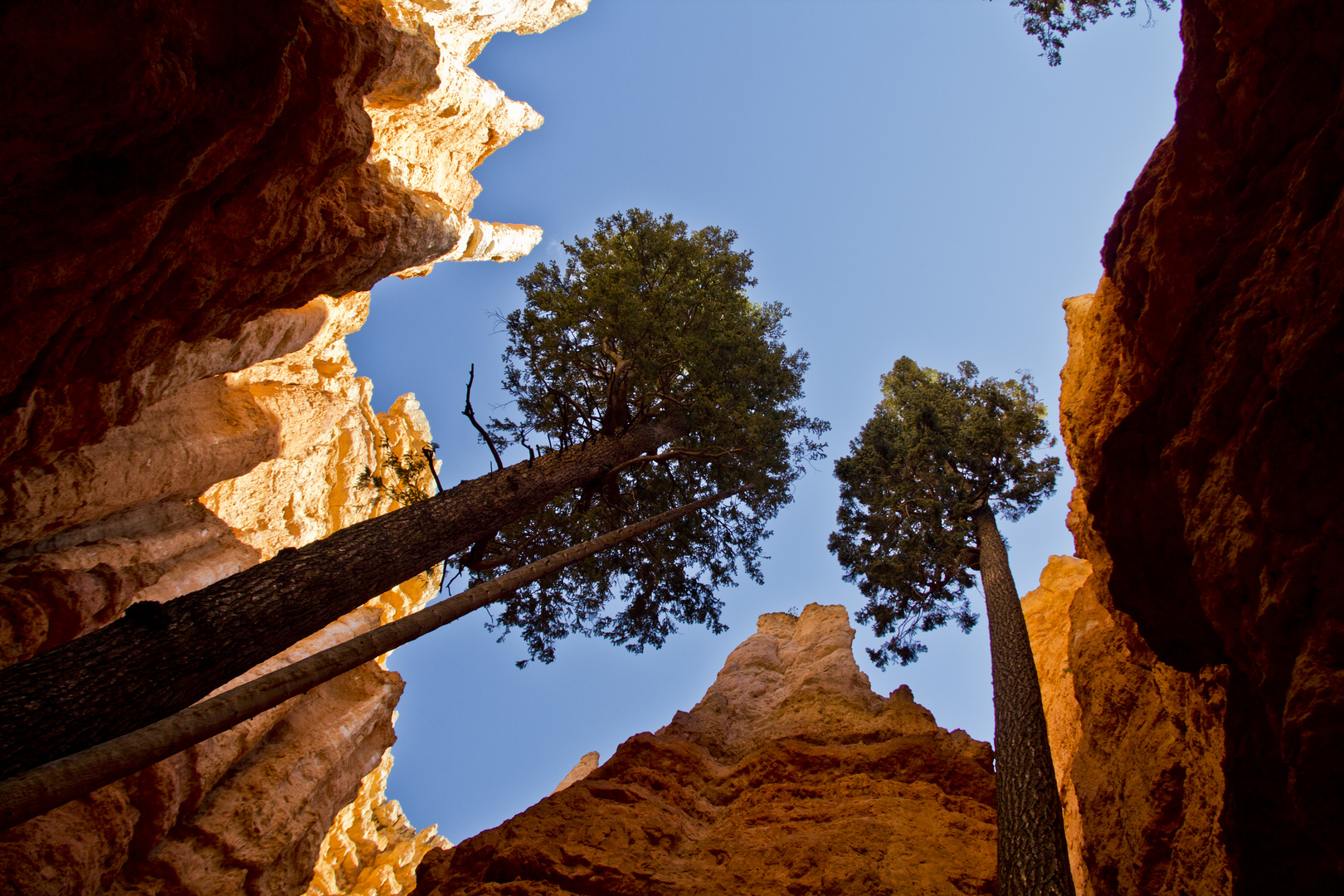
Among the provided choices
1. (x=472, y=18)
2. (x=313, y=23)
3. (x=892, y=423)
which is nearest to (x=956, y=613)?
(x=892, y=423)

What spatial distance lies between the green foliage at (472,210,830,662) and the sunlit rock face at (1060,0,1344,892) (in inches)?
267

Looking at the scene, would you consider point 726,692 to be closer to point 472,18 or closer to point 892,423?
point 892,423

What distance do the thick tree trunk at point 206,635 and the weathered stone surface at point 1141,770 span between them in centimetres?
702

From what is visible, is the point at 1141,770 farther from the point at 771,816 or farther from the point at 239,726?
the point at 239,726

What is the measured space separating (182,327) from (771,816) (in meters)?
8.48

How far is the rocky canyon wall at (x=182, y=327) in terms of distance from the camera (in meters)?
3.92

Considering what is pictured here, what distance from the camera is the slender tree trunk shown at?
2.76m

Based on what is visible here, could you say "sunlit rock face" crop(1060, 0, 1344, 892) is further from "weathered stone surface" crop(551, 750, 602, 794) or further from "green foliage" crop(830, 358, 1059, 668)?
"weathered stone surface" crop(551, 750, 602, 794)

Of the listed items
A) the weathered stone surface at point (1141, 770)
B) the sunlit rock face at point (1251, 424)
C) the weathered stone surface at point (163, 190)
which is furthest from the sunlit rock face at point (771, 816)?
the weathered stone surface at point (163, 190)

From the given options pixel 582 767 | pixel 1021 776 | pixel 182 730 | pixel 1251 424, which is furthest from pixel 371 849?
pixel 1251 424

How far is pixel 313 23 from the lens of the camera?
5133 mm

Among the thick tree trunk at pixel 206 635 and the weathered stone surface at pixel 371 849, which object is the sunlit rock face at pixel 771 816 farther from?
the weathered stone surface at pixel 371 849

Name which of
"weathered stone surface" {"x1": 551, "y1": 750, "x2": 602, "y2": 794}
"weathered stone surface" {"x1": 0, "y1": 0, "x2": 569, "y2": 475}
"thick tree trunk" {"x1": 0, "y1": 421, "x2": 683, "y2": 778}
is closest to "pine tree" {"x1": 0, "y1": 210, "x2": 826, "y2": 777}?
"thick tree trunk" {"x1": 0, "y1": 421, "x2": 683, "y2": 778}

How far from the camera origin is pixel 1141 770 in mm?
5418
